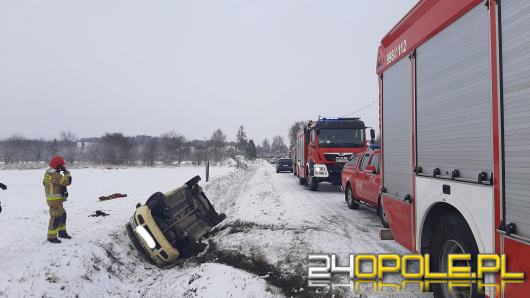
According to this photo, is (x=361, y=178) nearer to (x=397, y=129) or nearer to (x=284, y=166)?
(x=397, y=129)

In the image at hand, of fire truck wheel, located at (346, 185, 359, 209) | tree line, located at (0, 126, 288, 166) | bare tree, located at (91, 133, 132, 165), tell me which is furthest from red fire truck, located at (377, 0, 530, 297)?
bare tree, located at (91, 133, 132, 165)

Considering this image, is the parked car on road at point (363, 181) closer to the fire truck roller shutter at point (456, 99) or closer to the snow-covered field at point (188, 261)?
the snow-covered field at point (188, 261)

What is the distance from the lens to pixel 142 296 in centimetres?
Answer: 480

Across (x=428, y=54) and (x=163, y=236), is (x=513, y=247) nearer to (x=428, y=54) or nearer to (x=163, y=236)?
(x=428, y=54)

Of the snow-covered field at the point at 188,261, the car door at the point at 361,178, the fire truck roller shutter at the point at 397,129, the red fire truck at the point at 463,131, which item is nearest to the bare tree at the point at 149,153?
the snow-covered field at the point at 188,261

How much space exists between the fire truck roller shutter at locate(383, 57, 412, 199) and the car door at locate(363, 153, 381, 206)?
10.1ft

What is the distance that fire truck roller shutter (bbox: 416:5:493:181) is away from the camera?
279 centimetres

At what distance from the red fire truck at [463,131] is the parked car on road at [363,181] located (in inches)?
140

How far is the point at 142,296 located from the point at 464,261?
13.5 ft

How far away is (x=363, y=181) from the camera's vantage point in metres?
9.39

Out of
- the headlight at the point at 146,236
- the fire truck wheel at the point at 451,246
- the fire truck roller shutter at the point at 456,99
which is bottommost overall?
the headlight at the point at 146,236

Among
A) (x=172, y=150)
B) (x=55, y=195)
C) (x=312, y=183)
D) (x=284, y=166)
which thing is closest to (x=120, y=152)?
(x=172, y=150)

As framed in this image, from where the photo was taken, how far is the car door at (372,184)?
8299 mm

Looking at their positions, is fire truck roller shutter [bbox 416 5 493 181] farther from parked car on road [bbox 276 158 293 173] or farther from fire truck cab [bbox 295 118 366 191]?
parked car on road [bbox 276 158 293 173]
